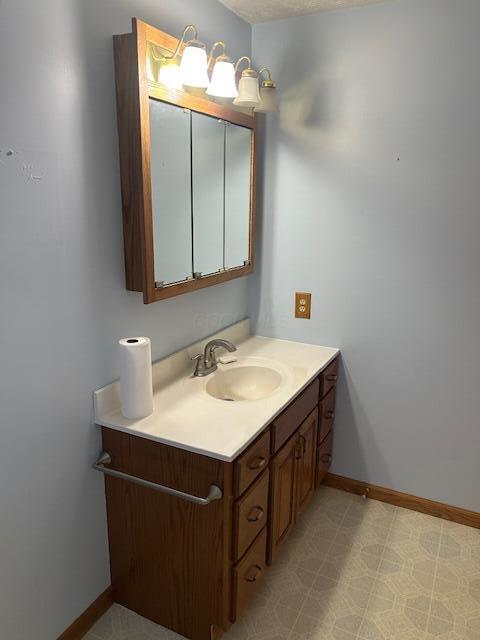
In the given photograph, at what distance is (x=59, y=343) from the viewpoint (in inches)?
55.1

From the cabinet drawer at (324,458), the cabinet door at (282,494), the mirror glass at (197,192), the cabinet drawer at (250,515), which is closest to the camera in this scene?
the cabinet drawer at (250,515)

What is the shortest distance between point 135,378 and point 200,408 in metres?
0.27

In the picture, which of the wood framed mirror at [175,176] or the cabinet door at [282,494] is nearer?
the wood framed mirror at [175,176]

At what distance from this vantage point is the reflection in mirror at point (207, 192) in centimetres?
179

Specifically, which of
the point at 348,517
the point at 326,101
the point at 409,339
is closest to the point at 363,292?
the point at 409,339

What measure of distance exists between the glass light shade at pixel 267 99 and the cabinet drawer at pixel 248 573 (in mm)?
1648

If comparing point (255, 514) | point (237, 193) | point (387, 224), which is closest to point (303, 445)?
point (255, 514)

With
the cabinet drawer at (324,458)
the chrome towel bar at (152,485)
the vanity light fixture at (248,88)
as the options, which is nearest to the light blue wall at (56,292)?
the chrome towel bar at (152,485)

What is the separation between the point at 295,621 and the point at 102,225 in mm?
1527

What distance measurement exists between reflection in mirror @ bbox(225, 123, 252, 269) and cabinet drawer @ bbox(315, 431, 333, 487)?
95 centimetres

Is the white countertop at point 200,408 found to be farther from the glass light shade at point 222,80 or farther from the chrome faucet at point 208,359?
the glass light shade at point 222,80

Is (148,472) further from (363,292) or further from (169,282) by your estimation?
(363,292)

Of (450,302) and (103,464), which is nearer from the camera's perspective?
(103,464)

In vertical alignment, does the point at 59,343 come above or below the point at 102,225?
below
